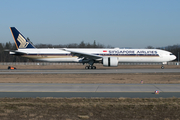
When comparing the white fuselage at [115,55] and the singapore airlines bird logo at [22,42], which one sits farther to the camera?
the singapore airlines bird logo at [22,42]

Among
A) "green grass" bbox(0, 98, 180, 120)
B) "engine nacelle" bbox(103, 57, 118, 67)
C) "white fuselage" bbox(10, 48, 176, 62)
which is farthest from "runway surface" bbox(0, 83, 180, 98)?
"white fuselage" bbox(10, 48, 176, 62)

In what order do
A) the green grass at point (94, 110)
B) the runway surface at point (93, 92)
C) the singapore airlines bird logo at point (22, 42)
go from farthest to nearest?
the singapore airlines bird logo at point (22, 42) → the runway surface at point (93, 92) → the green grass at point (94, 110)

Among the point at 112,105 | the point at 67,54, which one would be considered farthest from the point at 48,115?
the point at 67,54

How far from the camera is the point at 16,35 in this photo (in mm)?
39969

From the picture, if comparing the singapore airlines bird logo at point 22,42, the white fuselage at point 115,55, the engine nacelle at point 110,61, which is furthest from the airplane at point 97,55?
the engine nacelle at point 110,61

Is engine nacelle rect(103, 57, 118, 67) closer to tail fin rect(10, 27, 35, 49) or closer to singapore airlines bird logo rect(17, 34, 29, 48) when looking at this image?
tail fin rect(10, 27, 35, 49)

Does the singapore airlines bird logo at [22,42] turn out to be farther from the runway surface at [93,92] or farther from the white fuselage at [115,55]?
the runway surface at [93,92]

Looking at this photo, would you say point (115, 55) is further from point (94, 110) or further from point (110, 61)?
point (94, 110)

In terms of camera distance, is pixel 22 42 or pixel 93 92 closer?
pixel 93 92

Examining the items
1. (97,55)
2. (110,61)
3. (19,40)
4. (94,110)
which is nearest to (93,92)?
(94,110)

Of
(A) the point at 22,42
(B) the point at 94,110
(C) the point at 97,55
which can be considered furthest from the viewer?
(A) the point at 22,42

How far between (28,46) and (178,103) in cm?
3456

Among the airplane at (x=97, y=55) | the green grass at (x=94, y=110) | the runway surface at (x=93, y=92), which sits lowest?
the runway surface at (x=93, y=92)

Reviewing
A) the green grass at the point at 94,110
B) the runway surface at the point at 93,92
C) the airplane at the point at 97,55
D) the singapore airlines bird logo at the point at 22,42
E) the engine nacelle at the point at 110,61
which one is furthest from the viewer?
the singapore airlines bird logo at the point at 22,42
